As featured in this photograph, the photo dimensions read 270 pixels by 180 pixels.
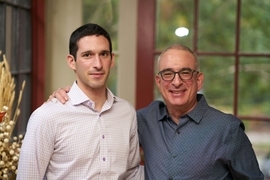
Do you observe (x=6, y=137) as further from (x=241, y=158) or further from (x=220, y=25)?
(x=220, y=25)

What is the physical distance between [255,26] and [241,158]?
55.1 inches

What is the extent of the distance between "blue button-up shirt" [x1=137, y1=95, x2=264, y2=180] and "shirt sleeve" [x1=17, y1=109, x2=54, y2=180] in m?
0.51

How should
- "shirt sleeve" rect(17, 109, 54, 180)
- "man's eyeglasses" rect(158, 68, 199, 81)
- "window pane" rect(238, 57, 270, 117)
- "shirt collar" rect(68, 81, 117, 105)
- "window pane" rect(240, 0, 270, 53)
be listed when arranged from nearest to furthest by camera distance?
1. "shirt sleeve" rect(17, 109, 54, 180)
2. "shirt collar" rect(68, 81, 117, 105)
3. "man's eyeglasses" rect(158, 68, 199, 81)
4. "window pane" rect(240, 0, 270, 53)
5. "window pane" rect(238, 57, 270, 117)

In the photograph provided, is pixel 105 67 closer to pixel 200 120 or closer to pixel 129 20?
pixel 200 120

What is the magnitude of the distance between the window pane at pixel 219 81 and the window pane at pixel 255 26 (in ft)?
0.52

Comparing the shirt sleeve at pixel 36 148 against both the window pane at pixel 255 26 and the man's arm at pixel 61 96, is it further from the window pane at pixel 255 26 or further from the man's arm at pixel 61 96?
the window pane at pixel 255 26

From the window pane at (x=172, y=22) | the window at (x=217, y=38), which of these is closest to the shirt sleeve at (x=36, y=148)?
the window at (x=217, y=38)

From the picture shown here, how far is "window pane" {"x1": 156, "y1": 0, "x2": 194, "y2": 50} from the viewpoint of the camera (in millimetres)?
3342

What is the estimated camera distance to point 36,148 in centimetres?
196

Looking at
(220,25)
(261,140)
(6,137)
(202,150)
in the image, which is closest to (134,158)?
(202,150)

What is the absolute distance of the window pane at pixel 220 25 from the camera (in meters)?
3.31

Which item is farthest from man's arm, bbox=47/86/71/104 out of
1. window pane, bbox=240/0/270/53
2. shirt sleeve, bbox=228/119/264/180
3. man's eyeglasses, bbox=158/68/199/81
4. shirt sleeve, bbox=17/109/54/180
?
window pane, bbox=240/0/270/53

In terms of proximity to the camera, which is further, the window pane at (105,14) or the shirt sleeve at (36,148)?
the window pane at (105,14)

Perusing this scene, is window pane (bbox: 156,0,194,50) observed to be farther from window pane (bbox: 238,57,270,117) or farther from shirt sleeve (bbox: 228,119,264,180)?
shirt sleeve (bbox: 228,119,264,180)
